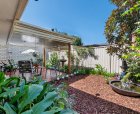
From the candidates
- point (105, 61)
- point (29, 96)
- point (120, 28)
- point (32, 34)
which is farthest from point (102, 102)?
point (105, 61)

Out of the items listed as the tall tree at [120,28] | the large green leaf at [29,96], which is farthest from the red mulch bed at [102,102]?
the large green leaf at [29,96]

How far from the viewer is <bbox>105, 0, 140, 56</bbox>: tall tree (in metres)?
11.8

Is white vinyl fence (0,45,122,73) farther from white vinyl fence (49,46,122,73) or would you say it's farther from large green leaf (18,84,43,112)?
large green leaf (18,84,43,112)

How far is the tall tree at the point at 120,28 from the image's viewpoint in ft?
38.6

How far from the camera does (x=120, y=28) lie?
12.2 metres

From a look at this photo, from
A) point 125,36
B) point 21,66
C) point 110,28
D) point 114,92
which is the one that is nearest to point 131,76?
point 114,92

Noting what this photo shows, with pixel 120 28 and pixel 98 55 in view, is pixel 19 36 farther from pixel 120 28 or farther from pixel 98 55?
pixel 98 55

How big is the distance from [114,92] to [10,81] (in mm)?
8163

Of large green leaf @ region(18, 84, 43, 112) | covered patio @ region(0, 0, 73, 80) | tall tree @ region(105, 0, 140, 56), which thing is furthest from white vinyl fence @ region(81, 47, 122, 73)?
large green leaf @ region(18, 84, 43, 112)

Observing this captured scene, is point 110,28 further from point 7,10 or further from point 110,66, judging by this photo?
point 7,10

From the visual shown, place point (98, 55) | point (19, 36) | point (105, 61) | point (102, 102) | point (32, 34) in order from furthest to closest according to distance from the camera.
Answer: point (98, 55), point (105, 61), point (19, 36), point (32, 34), point (102, 102)

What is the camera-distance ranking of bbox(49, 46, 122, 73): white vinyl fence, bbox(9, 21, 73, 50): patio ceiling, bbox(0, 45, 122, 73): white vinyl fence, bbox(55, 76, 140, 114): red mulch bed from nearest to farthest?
bbox(55, 76, 140, 114): red mulch bed → bbox(9, 21, 73, 50): patio ceiling → bbox(49, 46, 122, 73): white vinyl fence → bbox(0, 45, 122, 73): white vinyl fence

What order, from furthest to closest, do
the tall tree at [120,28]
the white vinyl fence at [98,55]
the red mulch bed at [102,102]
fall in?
the white vinyl fence at [98,55] → the tall tree at [120,28] → the red mulch bed at [102,102]

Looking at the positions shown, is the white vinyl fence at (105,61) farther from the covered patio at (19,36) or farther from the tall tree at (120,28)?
the covered patio at (19,36)
